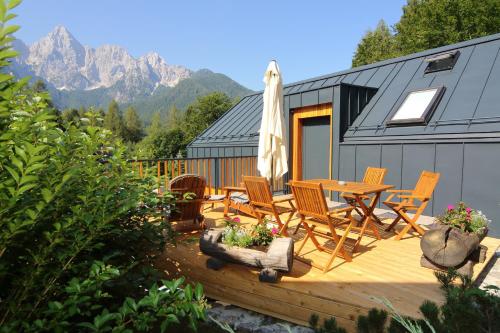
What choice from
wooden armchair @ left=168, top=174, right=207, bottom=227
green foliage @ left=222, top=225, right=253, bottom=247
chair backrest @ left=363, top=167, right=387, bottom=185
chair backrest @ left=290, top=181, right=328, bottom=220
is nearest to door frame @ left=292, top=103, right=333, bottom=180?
chair backrest @ left=363, top=167, right=387, bottom=185

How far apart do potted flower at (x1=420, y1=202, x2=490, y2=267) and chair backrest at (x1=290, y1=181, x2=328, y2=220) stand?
53.8 inches

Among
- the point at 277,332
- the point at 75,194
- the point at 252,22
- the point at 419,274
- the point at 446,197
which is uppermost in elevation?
the point at 252,22

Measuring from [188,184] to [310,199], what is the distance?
6.46 feet

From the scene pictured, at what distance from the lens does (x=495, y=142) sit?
Answer: 561cm

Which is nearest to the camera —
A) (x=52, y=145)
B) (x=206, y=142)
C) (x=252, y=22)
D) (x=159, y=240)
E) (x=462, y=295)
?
(x=462, y=295)

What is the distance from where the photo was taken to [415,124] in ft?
22.9

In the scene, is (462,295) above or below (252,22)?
below

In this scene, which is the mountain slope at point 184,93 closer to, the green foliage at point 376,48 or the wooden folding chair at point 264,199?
the green foliage at point 376,48

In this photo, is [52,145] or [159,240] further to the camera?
[159,240]

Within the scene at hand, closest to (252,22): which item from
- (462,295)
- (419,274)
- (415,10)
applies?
(415,10)

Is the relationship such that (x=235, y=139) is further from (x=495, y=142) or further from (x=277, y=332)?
(x=277, y=332)

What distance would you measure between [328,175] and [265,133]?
138 inches

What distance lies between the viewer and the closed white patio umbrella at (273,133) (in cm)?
550

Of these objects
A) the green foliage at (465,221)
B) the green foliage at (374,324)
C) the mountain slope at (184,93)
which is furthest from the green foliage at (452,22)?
the mountain slope at (184,93)
